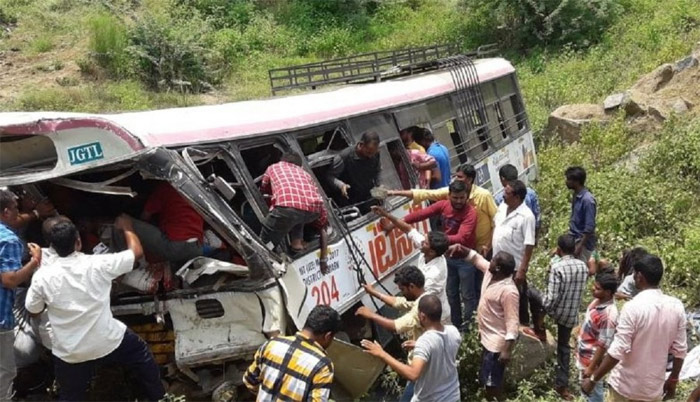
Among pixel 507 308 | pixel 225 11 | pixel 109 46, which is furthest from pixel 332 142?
pixel 225 11

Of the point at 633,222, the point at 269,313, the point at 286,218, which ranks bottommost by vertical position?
the point at 633,222

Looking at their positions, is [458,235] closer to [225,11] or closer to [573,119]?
[573,119]

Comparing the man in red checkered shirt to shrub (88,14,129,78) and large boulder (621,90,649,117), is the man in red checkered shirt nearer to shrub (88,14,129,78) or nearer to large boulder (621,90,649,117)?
large boulder (621,90,649,117)

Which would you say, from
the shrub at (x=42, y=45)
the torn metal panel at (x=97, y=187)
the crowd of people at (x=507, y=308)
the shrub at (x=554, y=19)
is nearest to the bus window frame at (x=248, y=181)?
the torn metal panel at (x=97, y=187)

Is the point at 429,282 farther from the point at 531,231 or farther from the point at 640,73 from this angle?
the point at 640,73

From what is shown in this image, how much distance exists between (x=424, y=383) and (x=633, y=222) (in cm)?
548

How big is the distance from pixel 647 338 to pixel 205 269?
9.18 ft

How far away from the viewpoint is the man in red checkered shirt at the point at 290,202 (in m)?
4.85

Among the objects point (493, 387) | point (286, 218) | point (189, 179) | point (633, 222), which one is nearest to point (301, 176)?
point (286, 218)

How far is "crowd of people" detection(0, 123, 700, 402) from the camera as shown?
4.19 m

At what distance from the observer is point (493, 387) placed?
5.30 m

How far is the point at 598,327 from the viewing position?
4.91 meters

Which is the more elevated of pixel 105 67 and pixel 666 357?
pixel 105 67

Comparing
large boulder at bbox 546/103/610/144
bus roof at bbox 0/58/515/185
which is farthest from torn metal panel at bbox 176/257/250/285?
large boulder at bbox 546/103/610/144
